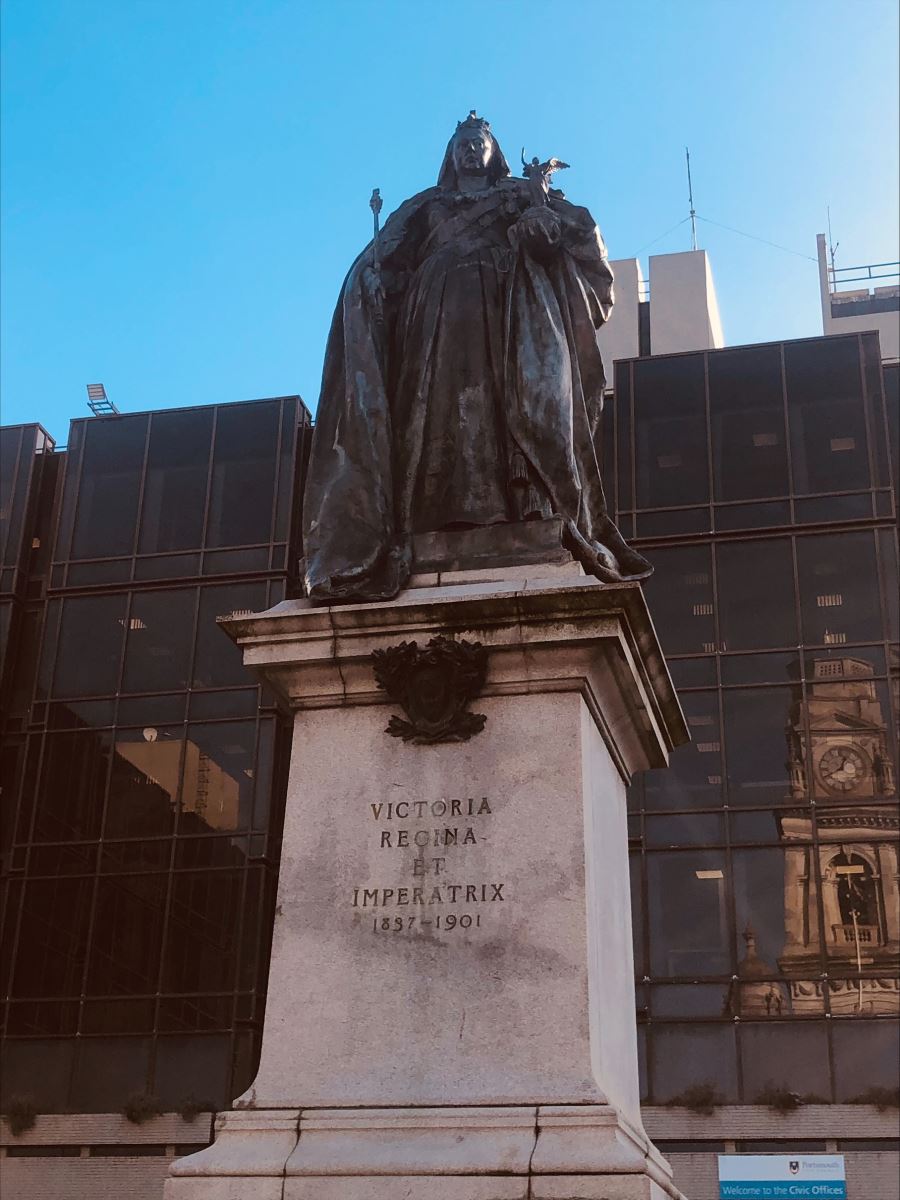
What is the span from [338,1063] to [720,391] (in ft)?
91.9

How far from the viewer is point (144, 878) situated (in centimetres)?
3008

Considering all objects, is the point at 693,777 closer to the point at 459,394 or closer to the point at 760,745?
the point at 760,745

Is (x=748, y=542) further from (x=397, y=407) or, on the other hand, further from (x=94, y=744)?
(x=397, y=407)

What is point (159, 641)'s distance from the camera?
3231cm

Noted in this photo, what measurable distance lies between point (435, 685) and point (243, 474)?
2734 cm

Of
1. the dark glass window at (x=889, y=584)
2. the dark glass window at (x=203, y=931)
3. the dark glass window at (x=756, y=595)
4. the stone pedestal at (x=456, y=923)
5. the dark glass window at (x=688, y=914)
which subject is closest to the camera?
the stone pedestal at (x=456, y=923)

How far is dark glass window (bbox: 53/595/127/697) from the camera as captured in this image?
3247 centimetres

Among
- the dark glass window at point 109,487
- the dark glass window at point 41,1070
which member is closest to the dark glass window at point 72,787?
the dark glass window at point 41,1070

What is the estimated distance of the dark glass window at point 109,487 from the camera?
34156 mm

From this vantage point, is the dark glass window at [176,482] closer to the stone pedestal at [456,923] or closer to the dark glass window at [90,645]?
the dark glass window at [90,645]

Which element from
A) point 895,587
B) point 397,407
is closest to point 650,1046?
point 895,587

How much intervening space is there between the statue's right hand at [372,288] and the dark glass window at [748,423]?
23.4m

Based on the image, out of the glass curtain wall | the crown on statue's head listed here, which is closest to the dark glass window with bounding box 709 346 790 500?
the glass curtain wall

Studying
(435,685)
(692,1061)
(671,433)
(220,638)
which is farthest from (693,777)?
(435,685)
